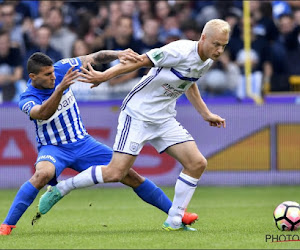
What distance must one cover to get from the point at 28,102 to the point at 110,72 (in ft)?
3.68

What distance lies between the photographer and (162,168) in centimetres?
1377

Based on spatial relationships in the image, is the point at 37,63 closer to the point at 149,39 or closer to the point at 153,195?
the point at 153,195

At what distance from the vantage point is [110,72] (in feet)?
23.5

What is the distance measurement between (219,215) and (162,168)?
414 cm

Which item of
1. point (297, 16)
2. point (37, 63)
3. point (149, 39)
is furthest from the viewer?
point (297, 16)

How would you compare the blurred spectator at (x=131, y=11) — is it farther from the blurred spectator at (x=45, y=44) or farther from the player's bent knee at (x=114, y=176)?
the player's bent knee at (x=114, y=176)

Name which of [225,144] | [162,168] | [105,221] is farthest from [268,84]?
[105,221]

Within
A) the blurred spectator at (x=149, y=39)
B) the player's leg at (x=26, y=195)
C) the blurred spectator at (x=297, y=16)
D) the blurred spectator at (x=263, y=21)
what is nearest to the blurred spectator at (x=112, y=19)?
the blurred spectator at (x=149, y=39)

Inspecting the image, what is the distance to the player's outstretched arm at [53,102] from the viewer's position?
23.8 ft

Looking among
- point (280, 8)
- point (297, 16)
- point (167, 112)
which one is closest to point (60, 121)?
point (167, 112)

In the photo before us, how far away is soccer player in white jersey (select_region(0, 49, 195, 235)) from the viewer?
7.81 metres

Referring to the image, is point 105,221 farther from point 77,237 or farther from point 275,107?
point 275,107

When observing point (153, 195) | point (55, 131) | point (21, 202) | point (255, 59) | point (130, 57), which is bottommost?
point (153, 195)

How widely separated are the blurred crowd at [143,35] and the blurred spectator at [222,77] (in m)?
0.02
